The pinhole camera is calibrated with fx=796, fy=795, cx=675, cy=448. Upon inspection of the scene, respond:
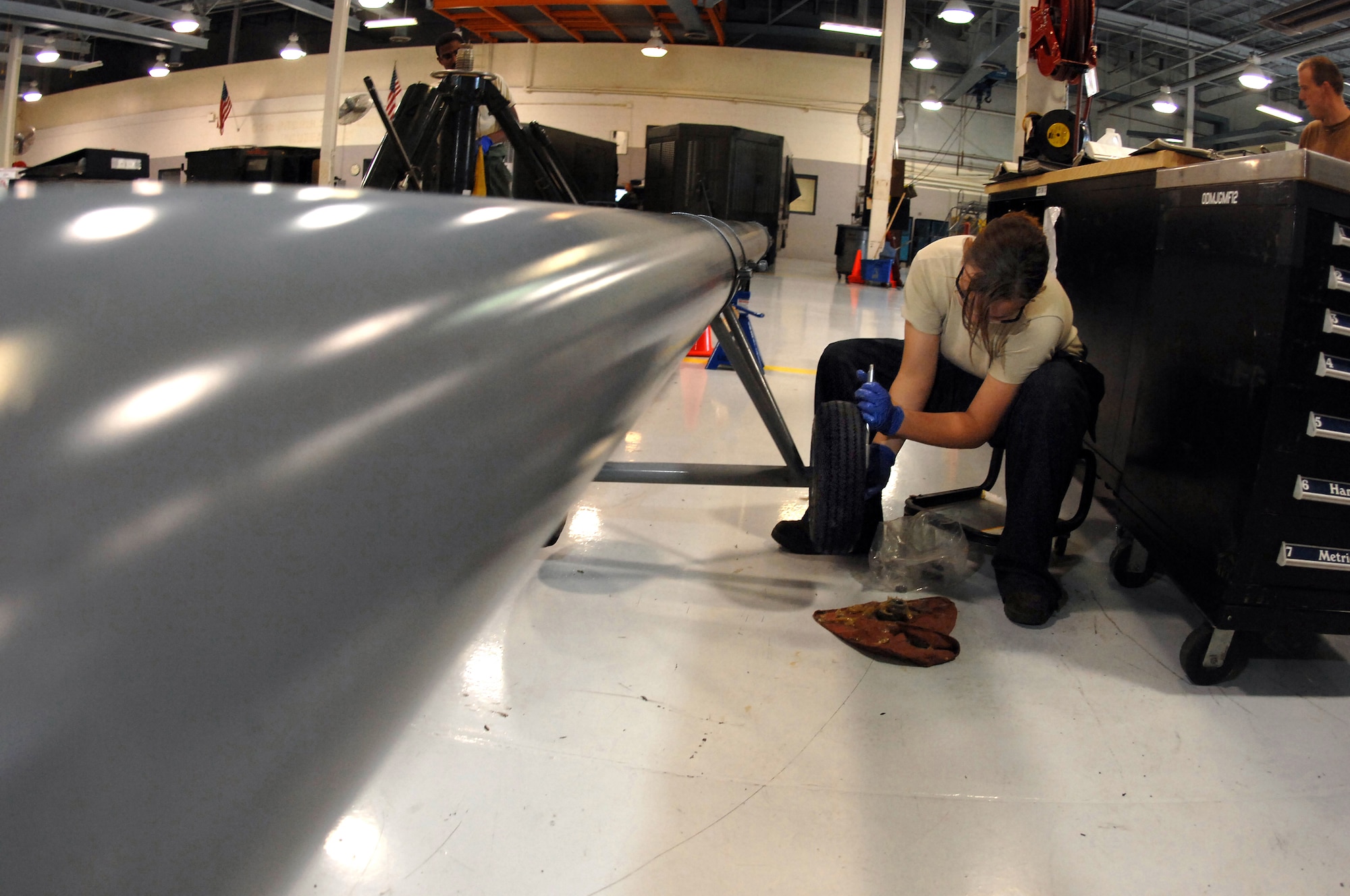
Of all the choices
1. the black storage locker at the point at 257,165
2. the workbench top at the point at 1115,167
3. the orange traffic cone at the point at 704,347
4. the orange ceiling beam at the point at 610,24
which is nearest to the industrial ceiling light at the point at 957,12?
the orange ceiling beam at the point at 610,24

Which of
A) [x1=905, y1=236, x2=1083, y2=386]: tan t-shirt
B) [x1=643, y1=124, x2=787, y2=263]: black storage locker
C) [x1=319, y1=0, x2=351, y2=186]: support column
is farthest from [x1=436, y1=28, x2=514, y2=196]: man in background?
[x1=319, y1=0, x2=351, y2=186]: support column

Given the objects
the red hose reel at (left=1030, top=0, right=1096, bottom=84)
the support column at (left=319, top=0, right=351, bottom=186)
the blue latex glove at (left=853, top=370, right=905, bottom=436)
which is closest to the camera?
the blue latex glove at (left=853, top=370, right=905, bottom=436)

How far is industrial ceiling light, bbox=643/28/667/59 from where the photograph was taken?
10438mm

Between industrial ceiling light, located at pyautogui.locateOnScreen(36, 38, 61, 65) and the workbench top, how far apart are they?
16.8 m

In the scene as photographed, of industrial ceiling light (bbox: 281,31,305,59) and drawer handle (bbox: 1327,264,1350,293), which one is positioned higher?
industrial ceiling light (bbox: 281,31,305,59)

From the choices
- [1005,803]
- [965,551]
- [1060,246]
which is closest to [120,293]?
[1005,803]

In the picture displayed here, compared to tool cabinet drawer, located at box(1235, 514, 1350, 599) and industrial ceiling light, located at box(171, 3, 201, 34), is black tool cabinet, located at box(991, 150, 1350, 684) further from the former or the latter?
industrial ceiling light, located at box(171, 3, 201, 34)

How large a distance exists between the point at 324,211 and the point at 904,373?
5.00 ft

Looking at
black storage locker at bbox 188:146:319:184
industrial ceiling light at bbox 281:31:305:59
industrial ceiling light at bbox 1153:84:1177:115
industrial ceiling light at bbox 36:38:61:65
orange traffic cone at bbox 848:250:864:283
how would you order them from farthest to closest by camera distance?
industrial ceiling light at bbox 36:38:61:65, industrial ceiling light at bbox 1153:84:1177:115, industrial ceiling light at bbox 281:31:305:59, orange traffic cone at bbox 848:250:864:283, black storage locker at bbox 188:146:319:184

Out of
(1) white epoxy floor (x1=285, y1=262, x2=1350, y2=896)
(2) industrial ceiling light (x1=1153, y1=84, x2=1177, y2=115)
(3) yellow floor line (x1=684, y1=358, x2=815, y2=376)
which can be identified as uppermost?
(2) industrial ceiling light (x1=1153, y1=84, x2=1177, y2=115)

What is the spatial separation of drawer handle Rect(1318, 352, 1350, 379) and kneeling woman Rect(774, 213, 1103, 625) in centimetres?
36

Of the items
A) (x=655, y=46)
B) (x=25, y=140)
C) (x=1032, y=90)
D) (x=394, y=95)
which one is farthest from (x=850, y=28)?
(x=25, y=140)

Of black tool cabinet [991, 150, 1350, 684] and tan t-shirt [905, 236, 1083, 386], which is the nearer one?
black tool cabinet [991, 150, 1350, 684]

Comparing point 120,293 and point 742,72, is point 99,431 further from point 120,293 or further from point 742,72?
point 742,72
